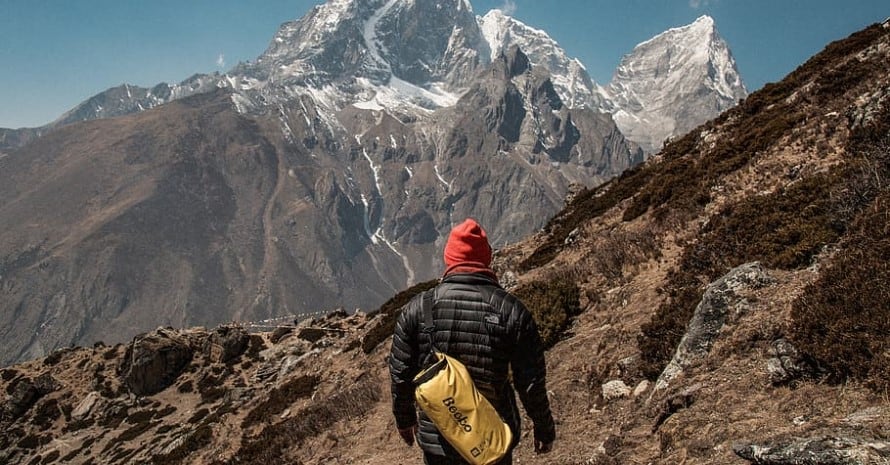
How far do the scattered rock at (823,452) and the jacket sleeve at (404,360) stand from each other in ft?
12.4

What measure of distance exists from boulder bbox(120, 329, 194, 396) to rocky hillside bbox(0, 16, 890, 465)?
961cm

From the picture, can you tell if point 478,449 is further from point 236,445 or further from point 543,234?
point 543,234

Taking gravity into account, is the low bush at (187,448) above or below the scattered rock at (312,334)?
below

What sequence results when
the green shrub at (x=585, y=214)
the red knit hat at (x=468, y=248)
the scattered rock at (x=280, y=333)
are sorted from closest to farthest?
the red knit hat at (x=468, y=248) → the green shrub at (x=585, y=214) → the scattered rock at (x=280, y=333)

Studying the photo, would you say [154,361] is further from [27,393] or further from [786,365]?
[786,365]

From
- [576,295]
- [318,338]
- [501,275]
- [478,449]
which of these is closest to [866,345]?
[478,449]

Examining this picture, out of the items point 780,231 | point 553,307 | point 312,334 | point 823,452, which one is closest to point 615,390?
point 553,307

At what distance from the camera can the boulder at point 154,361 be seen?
127ft

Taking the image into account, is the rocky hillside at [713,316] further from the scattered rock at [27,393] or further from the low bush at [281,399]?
the scattered rock at [27,393]

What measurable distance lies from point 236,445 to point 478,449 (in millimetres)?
18824

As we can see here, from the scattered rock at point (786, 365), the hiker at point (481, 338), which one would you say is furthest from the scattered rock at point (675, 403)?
the hiker at point (481, 338)

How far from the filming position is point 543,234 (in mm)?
30500

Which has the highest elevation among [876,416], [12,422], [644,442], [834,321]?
[834,321]

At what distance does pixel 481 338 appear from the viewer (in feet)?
16.8
